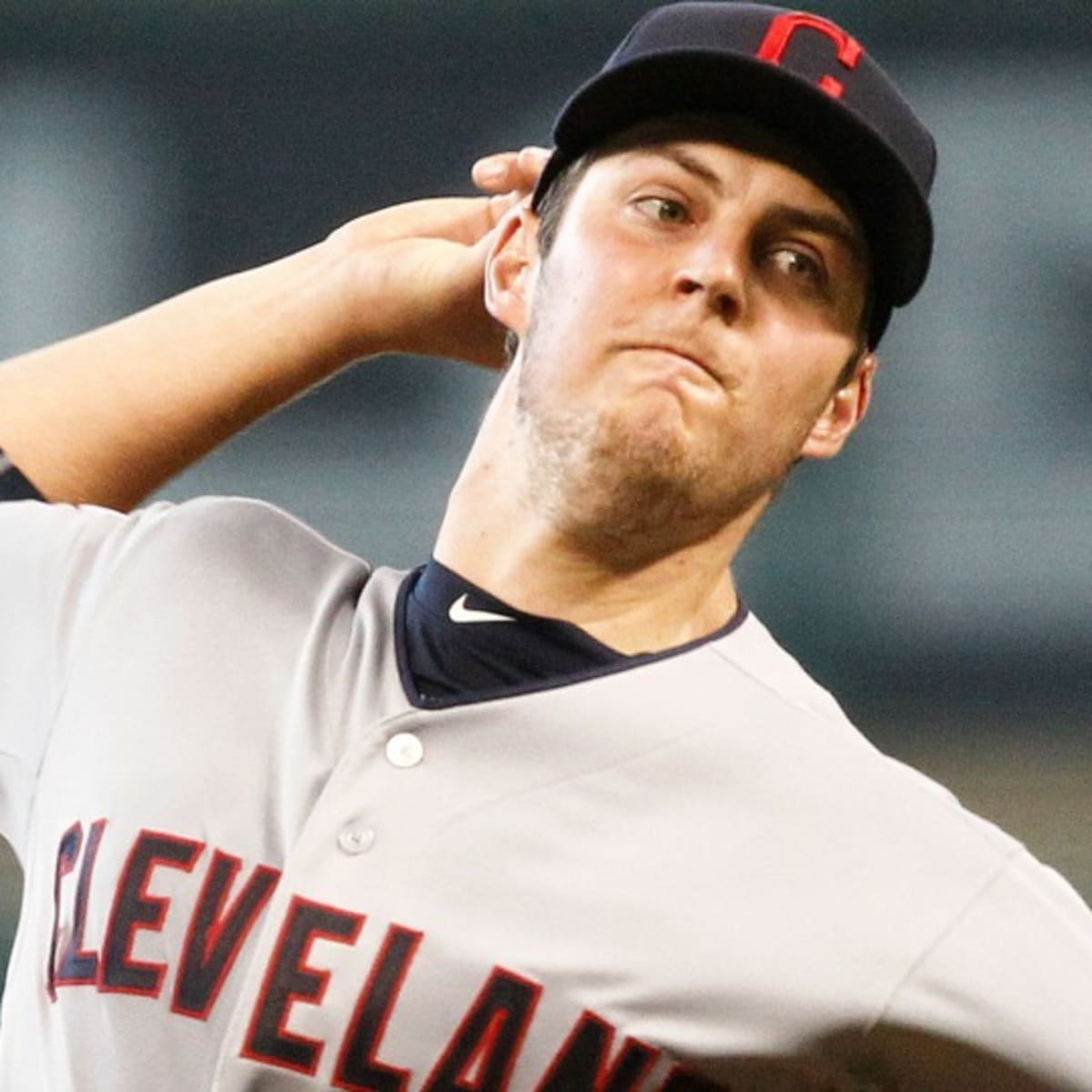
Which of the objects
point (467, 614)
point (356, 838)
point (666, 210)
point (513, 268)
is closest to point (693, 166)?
point (666, 210)

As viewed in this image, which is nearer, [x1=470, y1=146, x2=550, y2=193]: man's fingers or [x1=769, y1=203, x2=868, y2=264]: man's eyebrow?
[x1=769, y1=203, x2=868, y2=264]: man's eyebrow

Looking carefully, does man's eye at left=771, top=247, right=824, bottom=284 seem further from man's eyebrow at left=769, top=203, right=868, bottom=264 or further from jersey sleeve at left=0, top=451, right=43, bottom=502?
jersey sleeve at left=0, top=451, right=43, bottom=502

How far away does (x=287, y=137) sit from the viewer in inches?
87.4

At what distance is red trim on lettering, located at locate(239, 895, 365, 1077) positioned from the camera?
1061 millimetres

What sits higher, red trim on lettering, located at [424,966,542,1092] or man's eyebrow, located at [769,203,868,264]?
man's eyebrow, located at [769,203,868,264]

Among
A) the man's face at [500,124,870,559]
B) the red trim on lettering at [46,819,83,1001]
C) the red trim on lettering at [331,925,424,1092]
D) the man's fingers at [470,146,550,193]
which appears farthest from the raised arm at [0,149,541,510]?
the red trim on lettering at [331,925,424,1092]

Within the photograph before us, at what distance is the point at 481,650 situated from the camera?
119 centimetres

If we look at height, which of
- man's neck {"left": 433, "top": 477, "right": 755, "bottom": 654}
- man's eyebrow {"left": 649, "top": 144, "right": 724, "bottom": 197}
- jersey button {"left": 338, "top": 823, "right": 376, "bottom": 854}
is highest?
man's eyebrow {"left": 649, "top": 144, "right": 724, "bottom": 197}

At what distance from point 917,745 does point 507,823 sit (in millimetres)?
1006

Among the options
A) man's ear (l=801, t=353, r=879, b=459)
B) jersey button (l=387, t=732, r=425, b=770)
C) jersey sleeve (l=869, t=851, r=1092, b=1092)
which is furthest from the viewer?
man's ear (l=801, t=353, r=879, b=459)

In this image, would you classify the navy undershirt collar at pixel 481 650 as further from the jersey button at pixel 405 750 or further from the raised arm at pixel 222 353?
the raised arm at pixel 222 353

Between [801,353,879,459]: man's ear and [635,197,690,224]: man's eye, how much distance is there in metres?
0.12

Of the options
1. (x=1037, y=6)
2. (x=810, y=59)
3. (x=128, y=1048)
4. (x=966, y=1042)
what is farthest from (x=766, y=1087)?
(x=1037, y=6)

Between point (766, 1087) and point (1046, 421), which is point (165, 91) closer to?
point (1046, 421)
